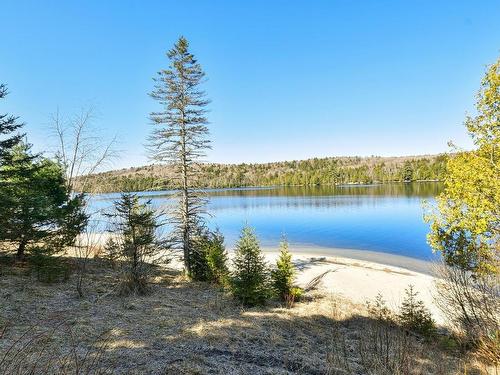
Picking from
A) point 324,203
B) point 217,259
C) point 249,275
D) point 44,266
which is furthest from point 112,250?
point 324,203

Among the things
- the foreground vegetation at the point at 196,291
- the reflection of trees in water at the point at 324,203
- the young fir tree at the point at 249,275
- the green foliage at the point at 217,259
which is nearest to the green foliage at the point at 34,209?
the foreground vegetation at the point at 196,291

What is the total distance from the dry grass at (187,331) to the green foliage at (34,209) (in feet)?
4.84

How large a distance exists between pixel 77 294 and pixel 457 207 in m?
13.3

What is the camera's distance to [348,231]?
3472 centimetres

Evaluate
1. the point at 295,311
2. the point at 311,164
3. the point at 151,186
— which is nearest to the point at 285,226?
the point at 151,186

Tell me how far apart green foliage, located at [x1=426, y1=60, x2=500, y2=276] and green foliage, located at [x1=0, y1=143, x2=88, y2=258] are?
1383cm

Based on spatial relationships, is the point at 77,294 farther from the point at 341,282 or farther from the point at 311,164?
the point at 311,164

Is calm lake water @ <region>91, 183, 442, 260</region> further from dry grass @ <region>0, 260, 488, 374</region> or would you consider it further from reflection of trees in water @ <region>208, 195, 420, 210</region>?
dry grass @ <region>0, 260, 488, 374</region>

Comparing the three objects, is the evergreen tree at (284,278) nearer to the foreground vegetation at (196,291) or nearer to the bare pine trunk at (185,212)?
the foreground vegetation at (196,291)

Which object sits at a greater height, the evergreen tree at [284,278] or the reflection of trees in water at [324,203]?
the evergreen tree at [284,278]

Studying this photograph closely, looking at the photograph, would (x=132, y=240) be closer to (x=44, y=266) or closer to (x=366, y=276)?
(x=44, y=266)

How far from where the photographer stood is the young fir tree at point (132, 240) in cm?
1117

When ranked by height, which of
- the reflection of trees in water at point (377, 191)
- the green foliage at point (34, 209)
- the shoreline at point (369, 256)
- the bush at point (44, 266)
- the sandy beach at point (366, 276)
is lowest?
the shoreline at point (369, 256)

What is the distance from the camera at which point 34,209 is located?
10.8 metres
